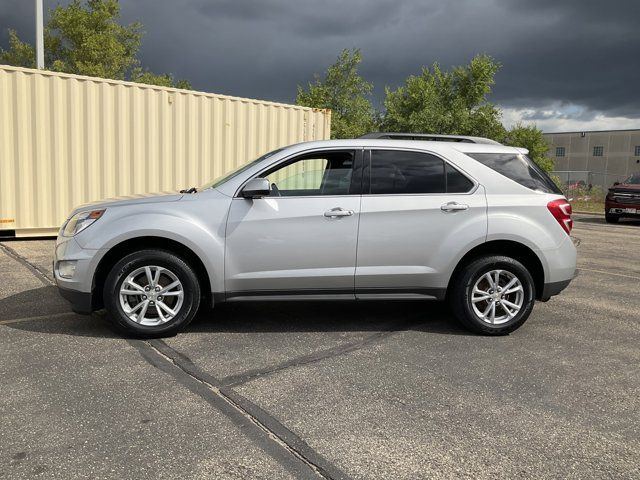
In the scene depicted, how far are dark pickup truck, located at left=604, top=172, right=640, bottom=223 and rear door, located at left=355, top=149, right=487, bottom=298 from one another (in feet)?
49.1

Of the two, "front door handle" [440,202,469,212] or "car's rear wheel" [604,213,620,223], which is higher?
"front door handle" [440,202,469,212]

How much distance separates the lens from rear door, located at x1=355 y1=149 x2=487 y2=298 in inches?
182

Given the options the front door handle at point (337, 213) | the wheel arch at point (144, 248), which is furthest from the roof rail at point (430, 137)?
the wheel arch at point (144, 248)

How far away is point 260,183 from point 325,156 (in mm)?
695

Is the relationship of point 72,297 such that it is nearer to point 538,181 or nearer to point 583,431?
point 583,431

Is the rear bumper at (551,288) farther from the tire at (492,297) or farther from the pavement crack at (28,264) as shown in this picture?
the pavement crack at (28,264)

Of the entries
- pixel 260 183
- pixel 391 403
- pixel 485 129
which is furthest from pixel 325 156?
pixel 485 129

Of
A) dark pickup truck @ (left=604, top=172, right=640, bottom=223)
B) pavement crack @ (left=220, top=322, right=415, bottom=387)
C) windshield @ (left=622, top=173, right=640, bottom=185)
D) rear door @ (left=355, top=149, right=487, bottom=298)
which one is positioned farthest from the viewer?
windshield @ (left=622, top=173, right=640, bottom=185)

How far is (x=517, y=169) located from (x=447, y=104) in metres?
41.3

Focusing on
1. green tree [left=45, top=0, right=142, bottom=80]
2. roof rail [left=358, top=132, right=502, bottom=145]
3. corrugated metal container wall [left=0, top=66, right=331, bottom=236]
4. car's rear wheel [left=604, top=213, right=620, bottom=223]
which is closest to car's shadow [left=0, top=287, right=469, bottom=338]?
roof rail [left=358, top=132, right=502, bottom=145]

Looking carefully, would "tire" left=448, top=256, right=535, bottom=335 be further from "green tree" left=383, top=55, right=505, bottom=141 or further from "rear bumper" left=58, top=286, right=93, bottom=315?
"green tree" left=383, top=55, right=505, bottom=141

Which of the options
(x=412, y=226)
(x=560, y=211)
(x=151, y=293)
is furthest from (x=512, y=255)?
(x=151, y=293)

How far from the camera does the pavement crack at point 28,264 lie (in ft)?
21.6

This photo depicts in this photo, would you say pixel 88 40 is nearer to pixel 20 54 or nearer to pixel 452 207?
pixel 20 54
